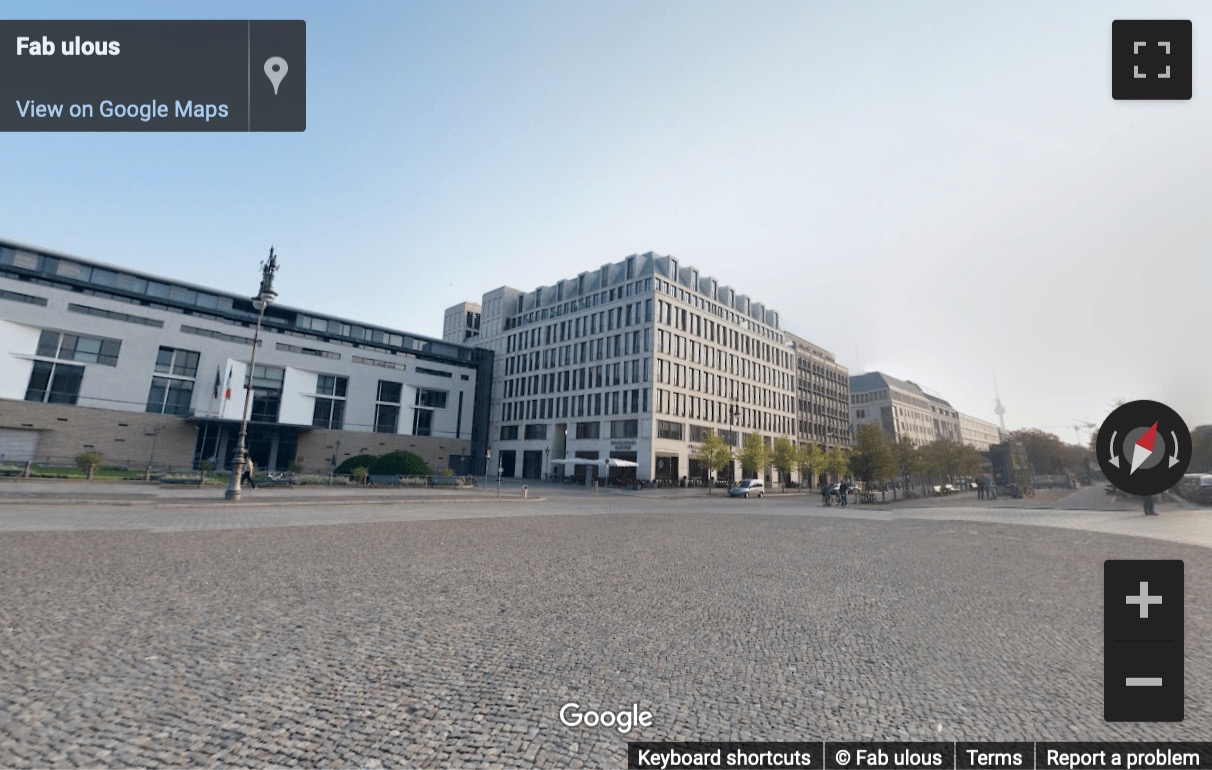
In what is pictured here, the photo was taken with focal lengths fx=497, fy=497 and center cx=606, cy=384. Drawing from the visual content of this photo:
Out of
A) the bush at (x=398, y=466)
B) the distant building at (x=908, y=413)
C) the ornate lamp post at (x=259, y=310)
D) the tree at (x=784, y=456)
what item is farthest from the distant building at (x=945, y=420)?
the ornate lamp post at (x=259, y=310)

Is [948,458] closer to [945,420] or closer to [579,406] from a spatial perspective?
[579,406]

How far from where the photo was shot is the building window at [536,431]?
228ft

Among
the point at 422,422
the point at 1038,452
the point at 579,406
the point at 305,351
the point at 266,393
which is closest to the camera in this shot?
the point at 1038,452

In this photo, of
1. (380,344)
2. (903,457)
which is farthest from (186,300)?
(903,457)

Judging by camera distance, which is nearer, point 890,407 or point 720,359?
point 720,359

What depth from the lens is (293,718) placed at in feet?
10.7

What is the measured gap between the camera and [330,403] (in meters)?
58.6

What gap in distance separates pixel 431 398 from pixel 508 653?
222 ft

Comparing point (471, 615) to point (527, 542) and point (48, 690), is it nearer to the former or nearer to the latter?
Answer: point (48, 690)

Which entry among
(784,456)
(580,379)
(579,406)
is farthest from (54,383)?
(784,456)

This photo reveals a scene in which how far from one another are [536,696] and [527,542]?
29.3 feet

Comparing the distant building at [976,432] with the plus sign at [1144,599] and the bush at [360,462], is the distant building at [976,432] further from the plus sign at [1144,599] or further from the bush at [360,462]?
the plus sign at [1144,599]

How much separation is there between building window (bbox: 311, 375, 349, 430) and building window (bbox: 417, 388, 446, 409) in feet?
31.6

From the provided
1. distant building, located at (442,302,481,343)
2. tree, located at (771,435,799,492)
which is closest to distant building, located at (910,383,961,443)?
tree, located at (771,435,799,492)
